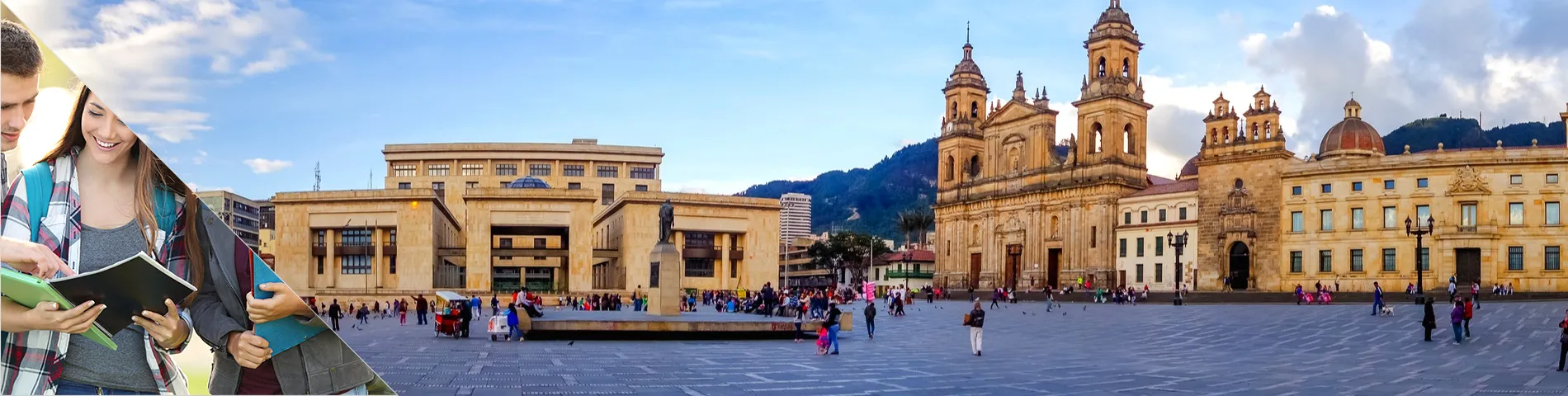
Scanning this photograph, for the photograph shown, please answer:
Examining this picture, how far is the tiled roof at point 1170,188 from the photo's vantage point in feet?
209

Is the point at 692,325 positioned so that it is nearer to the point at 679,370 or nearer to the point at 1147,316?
the point at 679,370

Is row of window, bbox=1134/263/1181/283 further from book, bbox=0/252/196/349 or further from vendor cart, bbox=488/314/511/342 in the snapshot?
book, bbox=0/252/196/349

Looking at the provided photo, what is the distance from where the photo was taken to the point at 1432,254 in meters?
52.5

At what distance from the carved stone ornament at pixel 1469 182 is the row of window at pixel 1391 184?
3.68 ft

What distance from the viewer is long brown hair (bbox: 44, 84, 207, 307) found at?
420cm

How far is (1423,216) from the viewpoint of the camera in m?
53.0

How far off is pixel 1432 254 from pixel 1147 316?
24.3m

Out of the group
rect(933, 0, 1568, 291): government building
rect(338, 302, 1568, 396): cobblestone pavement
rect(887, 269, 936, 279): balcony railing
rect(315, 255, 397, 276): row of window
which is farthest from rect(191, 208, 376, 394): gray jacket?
rect(887, 269, 936, 279): balcony railing

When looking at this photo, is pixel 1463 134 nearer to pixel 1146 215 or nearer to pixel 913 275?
pixel 1146 215

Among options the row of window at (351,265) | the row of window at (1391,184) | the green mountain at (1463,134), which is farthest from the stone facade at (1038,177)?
the row of window at (351,265)

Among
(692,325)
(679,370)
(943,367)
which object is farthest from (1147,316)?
(679,370)

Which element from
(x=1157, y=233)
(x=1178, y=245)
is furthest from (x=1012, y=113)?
(x=1178, y=245)

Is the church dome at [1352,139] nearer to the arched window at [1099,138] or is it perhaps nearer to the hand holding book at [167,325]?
the arched window at [1099,138]

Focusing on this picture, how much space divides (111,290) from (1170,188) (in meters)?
66.2
